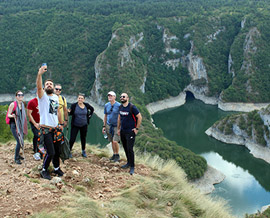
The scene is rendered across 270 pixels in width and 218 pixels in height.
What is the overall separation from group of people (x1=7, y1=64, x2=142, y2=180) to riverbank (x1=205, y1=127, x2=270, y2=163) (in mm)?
32884

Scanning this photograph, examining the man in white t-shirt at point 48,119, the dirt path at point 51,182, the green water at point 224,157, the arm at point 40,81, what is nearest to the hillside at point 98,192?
the dirt path at point 51,182

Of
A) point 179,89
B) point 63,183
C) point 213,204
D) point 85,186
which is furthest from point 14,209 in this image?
point 179,89

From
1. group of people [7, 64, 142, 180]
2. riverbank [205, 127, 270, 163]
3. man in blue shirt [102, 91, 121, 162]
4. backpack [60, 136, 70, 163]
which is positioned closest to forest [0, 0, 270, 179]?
riverbank [205, 127, 270, 163]

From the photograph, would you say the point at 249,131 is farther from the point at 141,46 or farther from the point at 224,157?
the point at 141,46

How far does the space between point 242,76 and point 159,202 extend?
218 feet

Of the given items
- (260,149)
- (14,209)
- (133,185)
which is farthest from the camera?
(260,149)

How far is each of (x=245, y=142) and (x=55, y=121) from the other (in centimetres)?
3950

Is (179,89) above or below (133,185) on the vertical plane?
below

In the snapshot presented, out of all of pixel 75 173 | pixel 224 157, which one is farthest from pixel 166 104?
pixel 75 173

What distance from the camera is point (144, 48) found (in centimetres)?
7456

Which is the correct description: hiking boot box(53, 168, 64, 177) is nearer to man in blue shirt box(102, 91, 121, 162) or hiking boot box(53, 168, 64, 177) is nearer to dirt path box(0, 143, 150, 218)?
dirt path box(0, 143, 150, 218)

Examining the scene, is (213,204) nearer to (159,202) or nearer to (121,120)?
(159,202)

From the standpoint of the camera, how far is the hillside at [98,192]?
4750mm

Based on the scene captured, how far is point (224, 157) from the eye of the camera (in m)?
38.5
